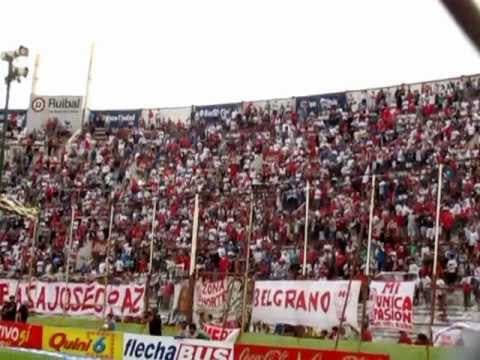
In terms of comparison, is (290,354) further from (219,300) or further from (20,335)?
(20,335)

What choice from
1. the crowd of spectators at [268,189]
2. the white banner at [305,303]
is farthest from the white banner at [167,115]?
the white banner at [305,303]

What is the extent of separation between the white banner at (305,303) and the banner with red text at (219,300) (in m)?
0.72

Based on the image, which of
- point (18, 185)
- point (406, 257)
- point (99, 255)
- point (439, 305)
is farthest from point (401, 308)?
point (18, 185)

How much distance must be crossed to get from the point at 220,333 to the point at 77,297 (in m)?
5.83

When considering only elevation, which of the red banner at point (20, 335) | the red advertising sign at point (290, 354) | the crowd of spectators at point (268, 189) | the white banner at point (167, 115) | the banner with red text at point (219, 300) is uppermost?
the white banner at point (167, 115)

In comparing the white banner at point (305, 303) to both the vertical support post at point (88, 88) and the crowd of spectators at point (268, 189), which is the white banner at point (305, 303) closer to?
the crowd of spectators at point (268, 189)

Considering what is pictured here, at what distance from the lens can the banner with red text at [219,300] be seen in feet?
61.3

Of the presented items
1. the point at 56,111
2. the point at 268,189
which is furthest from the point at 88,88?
the point at 268,189

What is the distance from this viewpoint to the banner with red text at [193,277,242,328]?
18.7 meters

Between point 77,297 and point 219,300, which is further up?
point 219,300

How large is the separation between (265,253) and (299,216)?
77.0 inches

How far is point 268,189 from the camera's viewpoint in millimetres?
25312

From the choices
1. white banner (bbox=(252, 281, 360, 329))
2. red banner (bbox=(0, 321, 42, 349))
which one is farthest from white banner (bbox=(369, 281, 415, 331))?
red banner (bbox=(0, 321, 42, 349))

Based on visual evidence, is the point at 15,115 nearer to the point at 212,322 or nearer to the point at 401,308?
the point at 212,322
